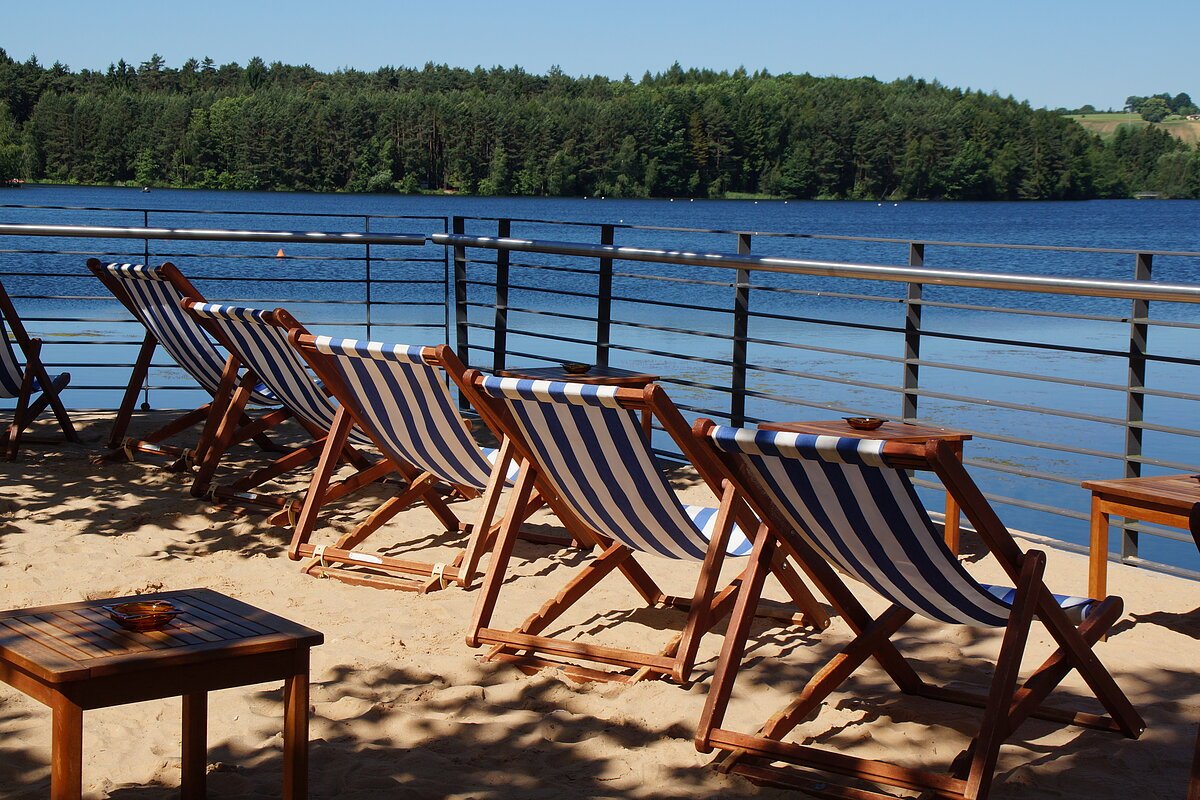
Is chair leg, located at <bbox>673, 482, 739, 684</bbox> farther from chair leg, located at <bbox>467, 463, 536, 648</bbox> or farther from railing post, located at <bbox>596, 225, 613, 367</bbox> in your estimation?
railing post, located at <bbox>596, 225, 613, 367</bbox>

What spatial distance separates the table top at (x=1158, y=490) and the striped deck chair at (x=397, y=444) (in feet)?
6.12

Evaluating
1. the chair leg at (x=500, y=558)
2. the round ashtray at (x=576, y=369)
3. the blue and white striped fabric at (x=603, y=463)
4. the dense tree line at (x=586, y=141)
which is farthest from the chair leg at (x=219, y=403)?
the dense tree line at (x=586, y=141)

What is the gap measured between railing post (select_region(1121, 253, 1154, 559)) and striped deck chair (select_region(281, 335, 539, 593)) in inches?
94.6

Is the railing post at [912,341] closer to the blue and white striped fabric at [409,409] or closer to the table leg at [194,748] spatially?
the blue and white striped fabric at [409,409]

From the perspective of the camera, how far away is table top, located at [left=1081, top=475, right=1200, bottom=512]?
375cm

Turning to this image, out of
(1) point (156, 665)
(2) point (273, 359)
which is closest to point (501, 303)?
(2) point (273, 359)

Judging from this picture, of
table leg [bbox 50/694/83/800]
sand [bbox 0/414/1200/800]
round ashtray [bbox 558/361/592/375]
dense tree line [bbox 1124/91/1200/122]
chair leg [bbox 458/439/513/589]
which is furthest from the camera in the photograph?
dense tree line [bbox 1124/91/1200/122]

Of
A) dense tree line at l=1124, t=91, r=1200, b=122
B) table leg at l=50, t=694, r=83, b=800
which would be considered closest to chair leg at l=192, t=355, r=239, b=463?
table leg at l=50, t=694, r=83, b=800

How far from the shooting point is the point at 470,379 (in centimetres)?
370

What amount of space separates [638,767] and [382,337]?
50.3 ft

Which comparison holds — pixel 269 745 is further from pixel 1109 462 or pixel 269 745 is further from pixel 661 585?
pixel 1109 462

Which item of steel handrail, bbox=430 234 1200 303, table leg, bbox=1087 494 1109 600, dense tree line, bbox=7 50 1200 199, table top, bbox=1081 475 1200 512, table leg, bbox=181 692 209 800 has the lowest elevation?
table leg, bbox=181 692 209 800

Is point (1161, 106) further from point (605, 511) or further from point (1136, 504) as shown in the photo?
point (605, 511)

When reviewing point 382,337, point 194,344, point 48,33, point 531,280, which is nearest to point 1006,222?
point 531,280
